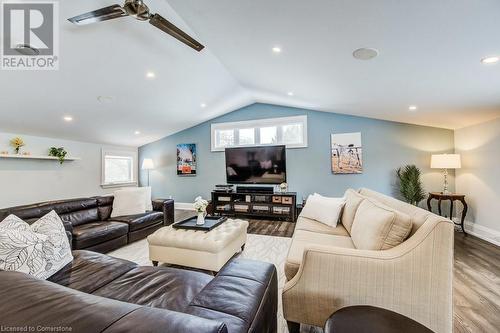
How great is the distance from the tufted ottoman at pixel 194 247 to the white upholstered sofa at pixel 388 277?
1042 mm

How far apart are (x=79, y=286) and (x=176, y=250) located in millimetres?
1067

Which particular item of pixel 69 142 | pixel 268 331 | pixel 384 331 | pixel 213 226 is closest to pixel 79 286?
pixel 268 331

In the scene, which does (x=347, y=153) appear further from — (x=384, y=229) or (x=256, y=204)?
(x=384, y=229)

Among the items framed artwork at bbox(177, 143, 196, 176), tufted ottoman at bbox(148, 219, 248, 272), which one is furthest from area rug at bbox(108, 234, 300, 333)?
framed artwork at bbox(177, 143, 196, 176)

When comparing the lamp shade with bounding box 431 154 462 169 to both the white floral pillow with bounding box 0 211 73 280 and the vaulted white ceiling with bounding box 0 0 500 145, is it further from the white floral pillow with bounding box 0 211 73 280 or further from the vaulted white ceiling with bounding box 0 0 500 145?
the white floral pillow with bounding box 0 211 73 280

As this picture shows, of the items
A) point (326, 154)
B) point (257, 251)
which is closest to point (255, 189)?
point (326, 154)

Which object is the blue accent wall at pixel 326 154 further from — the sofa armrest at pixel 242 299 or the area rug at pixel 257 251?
the sofa armrest at pixel 242 299

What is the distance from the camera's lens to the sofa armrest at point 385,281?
49.9 inches

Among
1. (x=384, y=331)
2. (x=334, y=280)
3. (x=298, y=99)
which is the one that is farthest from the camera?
(x=298, y=99)

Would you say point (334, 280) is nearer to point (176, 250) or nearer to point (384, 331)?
point (384, 331)

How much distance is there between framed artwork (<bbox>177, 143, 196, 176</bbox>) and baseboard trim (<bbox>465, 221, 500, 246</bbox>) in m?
5.89

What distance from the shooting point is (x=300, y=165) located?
5148 millimetres

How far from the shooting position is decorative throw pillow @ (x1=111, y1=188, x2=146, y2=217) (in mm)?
3709

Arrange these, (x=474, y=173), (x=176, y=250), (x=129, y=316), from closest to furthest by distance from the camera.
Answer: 1. (x=129, y=316)
2. (x=176, y=250)
3. (x=474, y=173)
